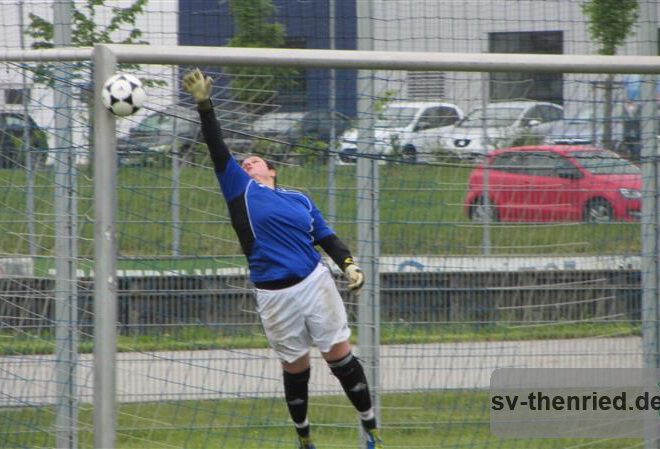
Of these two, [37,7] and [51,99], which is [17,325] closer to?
[51,99]

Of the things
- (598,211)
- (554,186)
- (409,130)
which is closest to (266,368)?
(409,130)

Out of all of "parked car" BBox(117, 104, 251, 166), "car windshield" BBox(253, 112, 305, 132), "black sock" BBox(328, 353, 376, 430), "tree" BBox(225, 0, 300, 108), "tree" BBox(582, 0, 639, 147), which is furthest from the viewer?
"tree" BBox(582, 0, 639, 147)

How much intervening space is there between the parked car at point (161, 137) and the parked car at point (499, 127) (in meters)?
1.53

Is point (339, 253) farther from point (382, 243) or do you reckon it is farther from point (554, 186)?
point (554, 186)

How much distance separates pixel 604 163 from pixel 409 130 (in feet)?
4.12

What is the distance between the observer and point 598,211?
272 inches

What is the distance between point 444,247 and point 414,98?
3.08 feet

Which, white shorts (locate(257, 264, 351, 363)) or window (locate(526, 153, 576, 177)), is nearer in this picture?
white shorts (locate(257, 264, 351, 363))

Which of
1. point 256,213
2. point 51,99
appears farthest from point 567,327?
point 51,99

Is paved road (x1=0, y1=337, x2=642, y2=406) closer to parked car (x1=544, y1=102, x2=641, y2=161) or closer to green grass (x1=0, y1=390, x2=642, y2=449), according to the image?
green grass (x1=0, y1=390, x2=642, y2=449)

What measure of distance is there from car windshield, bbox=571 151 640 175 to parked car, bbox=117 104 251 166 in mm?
2344

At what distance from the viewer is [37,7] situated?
645 centimetres

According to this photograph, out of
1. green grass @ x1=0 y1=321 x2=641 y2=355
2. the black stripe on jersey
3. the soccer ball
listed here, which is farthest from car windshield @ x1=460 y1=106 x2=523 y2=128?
the soccer ball

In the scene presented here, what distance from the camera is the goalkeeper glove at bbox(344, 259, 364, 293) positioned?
5.97 metres
